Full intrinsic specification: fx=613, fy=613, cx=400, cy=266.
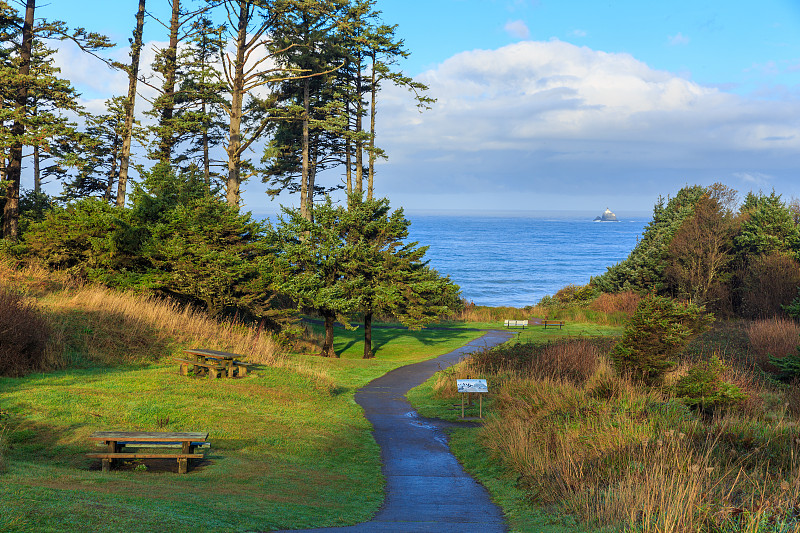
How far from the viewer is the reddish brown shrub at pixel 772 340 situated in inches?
882

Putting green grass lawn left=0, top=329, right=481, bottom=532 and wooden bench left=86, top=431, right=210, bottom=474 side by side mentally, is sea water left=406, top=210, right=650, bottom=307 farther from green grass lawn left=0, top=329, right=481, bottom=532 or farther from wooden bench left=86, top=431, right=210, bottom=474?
wooden bench left=86, top=431, right=210, bottom=474

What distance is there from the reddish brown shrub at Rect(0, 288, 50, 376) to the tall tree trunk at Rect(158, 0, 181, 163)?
1981cm

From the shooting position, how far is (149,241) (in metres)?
25.7

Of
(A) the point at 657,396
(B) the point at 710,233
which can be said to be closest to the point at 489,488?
(A) the point at 657,396

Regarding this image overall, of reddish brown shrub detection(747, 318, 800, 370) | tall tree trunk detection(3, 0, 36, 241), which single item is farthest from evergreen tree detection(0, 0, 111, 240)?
reddish brown shrub detection(747, 318, 800, 370)

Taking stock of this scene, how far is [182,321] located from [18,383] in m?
7.59

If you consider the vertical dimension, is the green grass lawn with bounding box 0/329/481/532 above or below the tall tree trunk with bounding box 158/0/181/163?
below

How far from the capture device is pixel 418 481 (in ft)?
35.8

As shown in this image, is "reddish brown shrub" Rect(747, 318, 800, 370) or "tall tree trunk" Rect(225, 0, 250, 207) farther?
"tall tree trunk" Rect(225, 0, 250, 207)

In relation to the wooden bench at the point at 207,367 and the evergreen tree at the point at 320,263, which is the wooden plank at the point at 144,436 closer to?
the wooden bench at the point at 207,367

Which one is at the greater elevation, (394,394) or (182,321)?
(182,321)

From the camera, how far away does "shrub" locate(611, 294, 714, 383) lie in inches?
623

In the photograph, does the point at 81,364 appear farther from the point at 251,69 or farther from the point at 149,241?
the point at 251,69

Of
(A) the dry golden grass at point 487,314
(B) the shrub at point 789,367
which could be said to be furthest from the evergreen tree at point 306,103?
(B) the shrub at point 789,367
